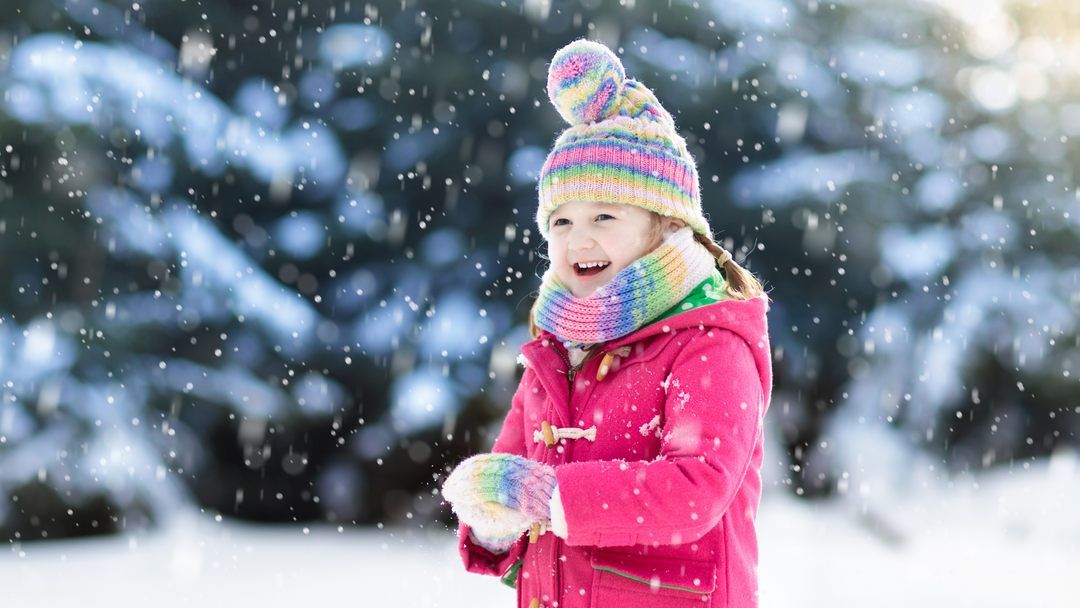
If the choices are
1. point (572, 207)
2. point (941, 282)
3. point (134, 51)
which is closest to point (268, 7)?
point (134, 51)

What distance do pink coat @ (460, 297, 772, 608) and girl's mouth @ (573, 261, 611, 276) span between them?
0.18 m

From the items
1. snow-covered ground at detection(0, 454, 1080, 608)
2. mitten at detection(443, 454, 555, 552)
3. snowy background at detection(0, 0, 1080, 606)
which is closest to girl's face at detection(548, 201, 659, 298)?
mitten at detection(443, 454, 555, 552)

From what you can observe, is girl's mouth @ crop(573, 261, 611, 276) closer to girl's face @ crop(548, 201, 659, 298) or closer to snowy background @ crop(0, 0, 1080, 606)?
girl's face @ crop(548, 201, 659, 298)

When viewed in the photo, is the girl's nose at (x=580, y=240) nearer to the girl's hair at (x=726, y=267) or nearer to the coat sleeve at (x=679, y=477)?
the girl's hair at (x=726, y=267)

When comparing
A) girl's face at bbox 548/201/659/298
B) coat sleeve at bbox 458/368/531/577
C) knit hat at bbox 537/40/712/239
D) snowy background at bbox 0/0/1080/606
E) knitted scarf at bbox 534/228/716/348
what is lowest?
coat sleeve at bbox 458/368/531/577

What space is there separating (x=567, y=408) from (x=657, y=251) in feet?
1.22

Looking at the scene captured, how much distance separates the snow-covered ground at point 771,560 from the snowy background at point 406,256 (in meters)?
0.03

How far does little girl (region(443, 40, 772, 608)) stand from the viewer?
1.32m

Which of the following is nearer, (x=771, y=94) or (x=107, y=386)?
(x=107, y=386)

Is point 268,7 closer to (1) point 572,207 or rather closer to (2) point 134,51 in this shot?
(2) point 134,51

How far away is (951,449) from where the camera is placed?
601 centimetres

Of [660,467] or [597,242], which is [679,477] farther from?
[597,242]

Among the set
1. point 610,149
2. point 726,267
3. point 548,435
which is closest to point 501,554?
point 548,435

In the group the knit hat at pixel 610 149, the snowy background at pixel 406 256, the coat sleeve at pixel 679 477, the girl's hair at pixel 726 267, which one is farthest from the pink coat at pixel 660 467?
the snowy background at pixel 406 256
